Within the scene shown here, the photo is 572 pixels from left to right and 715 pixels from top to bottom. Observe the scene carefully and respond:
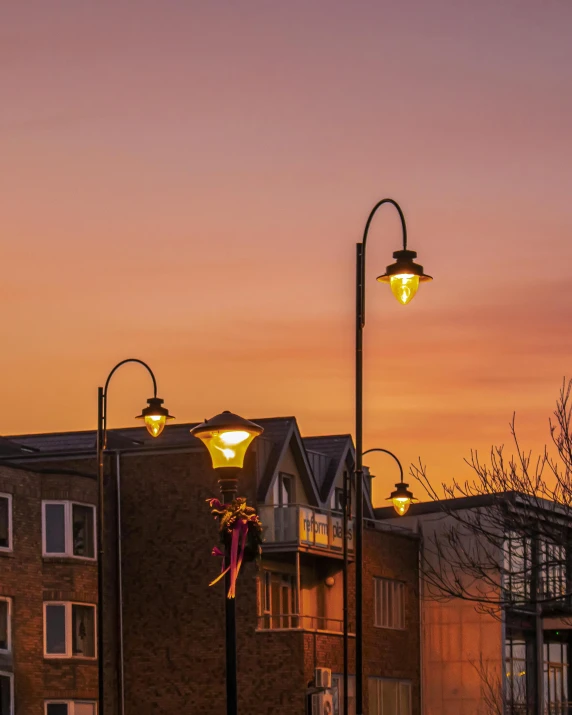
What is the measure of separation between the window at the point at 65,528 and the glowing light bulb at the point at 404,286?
2622 centimetres

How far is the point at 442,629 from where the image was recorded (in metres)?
57.0

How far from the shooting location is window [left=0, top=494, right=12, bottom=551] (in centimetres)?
4584

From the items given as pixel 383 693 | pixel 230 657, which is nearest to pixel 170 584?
pixel 383 693

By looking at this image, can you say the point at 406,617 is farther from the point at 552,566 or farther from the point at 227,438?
the point at 227,438

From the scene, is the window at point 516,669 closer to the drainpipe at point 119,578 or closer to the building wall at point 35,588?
the drainpipe at point 119,578

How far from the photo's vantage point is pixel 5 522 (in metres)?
45.9

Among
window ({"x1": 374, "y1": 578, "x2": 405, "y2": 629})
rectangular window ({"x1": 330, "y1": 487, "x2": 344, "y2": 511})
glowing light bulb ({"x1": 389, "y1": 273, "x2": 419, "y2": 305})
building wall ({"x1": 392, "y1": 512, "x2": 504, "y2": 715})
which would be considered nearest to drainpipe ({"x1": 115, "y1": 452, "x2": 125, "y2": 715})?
rectangular window ({"x1": 330, "y1": 487, "x2": 344, "y2": 511})

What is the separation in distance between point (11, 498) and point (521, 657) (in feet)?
71.6

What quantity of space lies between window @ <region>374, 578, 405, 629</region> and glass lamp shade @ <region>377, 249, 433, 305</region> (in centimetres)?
3241

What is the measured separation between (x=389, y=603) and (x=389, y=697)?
3.17 m

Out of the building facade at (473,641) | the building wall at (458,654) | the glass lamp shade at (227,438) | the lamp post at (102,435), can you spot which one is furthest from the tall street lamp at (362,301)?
the building wall at (458,654)

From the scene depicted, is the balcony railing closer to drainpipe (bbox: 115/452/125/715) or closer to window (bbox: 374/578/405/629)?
window (bbox: 374/578/405/629)

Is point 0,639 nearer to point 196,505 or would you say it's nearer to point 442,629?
point 196,505

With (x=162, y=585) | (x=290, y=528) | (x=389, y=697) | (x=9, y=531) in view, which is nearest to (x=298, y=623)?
(x=290, y=528)
